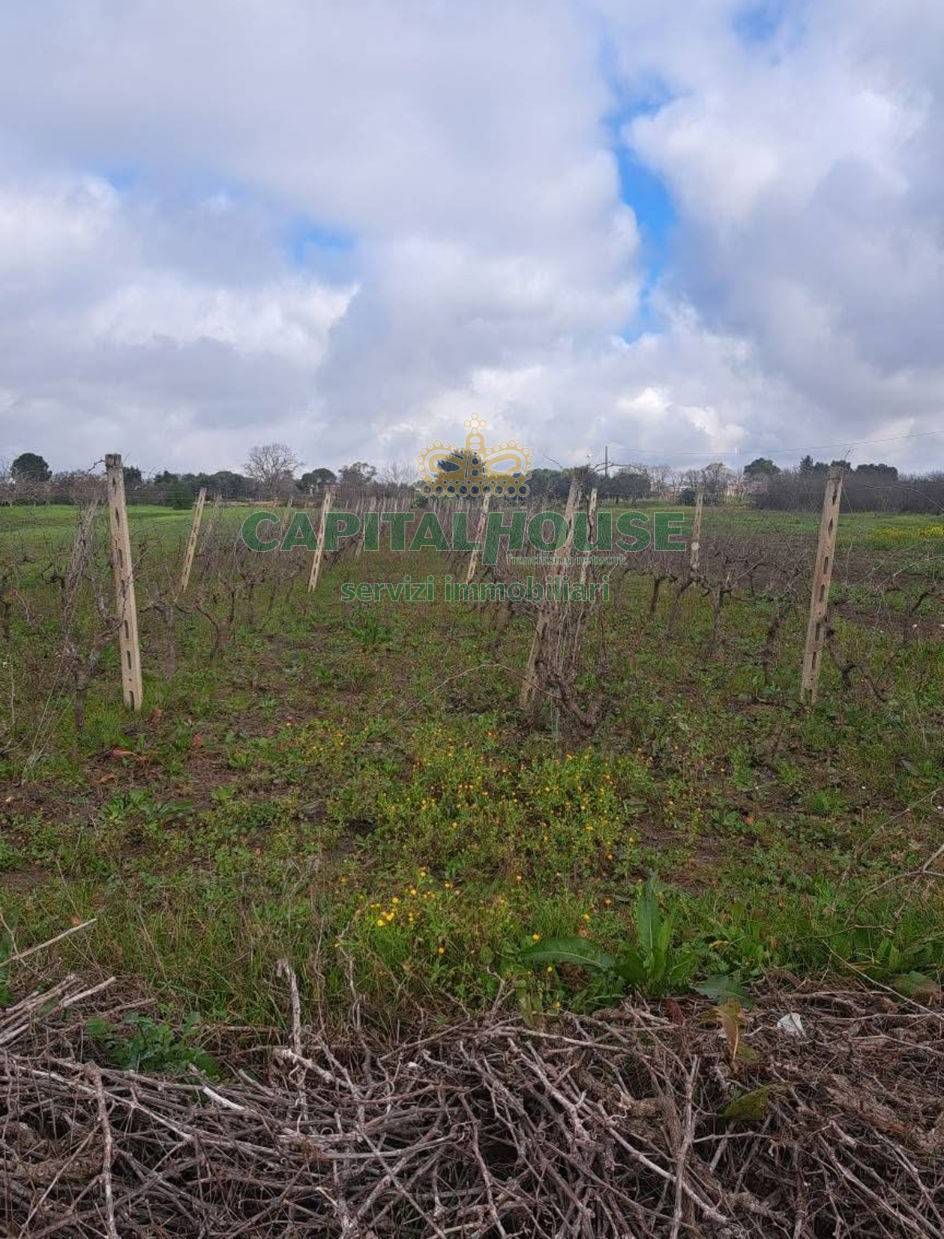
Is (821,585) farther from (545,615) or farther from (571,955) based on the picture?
→ (571,955)

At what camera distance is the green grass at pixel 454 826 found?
2467mm

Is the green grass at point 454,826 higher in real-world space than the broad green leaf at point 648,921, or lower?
lower

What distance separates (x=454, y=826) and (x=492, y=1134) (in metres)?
1.92

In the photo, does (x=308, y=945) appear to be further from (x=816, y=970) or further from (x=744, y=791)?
(x=744, y=791)

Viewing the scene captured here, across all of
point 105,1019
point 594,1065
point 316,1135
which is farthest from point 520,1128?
point 105,1019

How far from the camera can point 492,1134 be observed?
5.90 ft

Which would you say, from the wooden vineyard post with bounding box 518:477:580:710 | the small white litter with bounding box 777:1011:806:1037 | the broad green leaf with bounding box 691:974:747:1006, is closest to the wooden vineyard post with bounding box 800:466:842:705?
the wooden vineyard post with bounding box 518:477:580:710

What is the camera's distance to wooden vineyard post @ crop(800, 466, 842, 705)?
18.9 ft

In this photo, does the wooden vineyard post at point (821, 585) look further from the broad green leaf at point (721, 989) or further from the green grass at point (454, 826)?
the broad green leaf at point (721, 989)

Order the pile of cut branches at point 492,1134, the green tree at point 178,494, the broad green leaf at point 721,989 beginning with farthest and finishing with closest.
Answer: the green tree at point 178,494 < the broad green leaf at point 721,989 < the pile of cut branches at point 492,1134

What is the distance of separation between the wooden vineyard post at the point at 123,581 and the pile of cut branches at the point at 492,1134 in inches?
146

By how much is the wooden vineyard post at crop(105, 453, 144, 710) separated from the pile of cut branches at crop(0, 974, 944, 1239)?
3.71 metres

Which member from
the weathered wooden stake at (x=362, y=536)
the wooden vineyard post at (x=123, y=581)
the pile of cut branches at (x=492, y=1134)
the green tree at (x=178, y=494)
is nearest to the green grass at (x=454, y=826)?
the wooden vineyard post at (x=123, y=581)

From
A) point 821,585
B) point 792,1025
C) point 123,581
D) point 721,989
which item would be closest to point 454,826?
point 721,989
